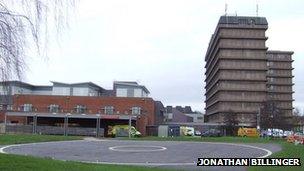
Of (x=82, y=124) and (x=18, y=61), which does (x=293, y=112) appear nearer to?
(x=82, y=124)

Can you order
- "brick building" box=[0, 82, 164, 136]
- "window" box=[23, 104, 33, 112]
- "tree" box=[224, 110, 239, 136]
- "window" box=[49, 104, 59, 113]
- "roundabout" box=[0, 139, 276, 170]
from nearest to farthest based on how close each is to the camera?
"roundabout" box=[0, 139, 276, 170]
"brick building" box=[0, 82, 164, 136]
"window" box=[23, 104, 33, 112]
"window" box=[49, 104, 59, 113]
"tree" box=[224, 110, 239, 136]

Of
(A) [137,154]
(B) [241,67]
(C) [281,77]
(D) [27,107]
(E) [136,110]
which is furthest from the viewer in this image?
(C) [281,77]

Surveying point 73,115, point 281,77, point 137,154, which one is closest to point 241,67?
point 281,77

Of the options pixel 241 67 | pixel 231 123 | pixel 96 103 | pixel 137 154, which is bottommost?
pixel 137 154

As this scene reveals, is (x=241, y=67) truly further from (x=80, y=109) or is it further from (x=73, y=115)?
(x=73, y=115)

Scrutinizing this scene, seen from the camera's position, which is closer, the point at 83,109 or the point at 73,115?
the point at 73,115

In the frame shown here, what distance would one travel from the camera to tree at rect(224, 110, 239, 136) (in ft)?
427

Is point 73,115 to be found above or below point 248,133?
above

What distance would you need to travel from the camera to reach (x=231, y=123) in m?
133

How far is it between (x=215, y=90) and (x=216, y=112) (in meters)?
8.73

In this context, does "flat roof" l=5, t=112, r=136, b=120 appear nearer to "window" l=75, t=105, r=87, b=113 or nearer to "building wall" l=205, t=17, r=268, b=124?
"window" l=75, t=105, r=87, b=113

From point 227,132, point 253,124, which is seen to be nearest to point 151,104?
point 227,132

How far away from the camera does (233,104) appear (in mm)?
154375

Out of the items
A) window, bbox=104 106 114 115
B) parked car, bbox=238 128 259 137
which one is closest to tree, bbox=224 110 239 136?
parked car, bbox=238 128 259 137
